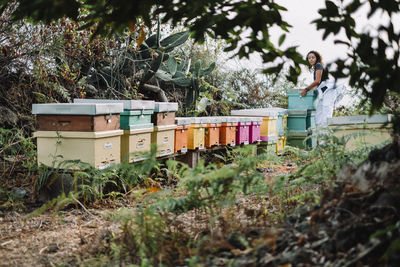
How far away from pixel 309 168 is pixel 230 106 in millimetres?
6998

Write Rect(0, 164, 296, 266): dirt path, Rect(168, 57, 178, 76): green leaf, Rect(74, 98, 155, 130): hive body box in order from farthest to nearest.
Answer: Rect(168, 57, 178, 76): green leaf
Rect(74, 98, 155, 130): hive body box
Rect(0, 164, 296, 266): dirt path

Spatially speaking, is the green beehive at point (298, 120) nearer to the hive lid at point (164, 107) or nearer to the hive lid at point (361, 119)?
the hive lid at point (164, 107)

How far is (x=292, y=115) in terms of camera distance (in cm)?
844

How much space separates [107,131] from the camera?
162 inches

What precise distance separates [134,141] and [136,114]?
→ 0.28 m

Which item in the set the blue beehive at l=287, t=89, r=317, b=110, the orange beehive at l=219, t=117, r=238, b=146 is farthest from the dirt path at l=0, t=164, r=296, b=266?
the blue beehive at l=287, t=89, r=317, b=110

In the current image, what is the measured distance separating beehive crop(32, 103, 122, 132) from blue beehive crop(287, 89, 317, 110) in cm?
496

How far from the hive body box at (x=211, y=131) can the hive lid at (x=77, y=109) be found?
6.15ft

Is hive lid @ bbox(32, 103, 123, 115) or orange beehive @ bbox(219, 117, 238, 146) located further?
orange beehive @ bbox(219, 117, 238, 146)

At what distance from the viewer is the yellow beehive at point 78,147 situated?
155 inches

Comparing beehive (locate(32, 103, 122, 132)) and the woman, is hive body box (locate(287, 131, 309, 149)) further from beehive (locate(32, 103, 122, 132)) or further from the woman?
beehive (locate(32, 103, 122, 132))

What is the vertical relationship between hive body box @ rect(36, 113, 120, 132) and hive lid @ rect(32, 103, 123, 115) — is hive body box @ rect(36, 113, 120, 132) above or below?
below

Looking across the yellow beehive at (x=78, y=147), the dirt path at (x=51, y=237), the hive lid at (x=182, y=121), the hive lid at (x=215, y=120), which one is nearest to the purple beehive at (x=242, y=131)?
the hive lid at (x=215, y=120)

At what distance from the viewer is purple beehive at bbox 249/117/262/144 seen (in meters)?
6.96
